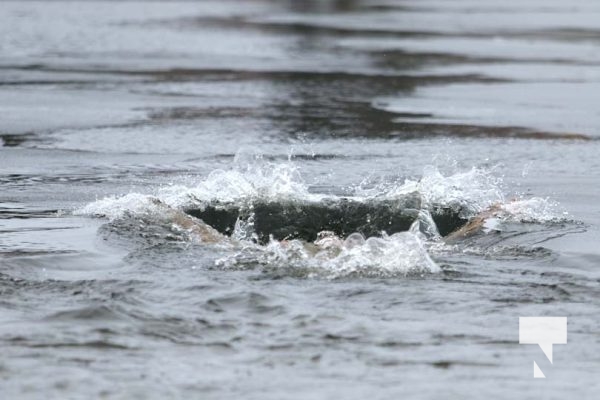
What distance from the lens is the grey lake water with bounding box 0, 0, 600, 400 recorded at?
623 centimetres

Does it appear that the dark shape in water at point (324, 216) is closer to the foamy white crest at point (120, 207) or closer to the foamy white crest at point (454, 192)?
the foamy white crest at point (454, 192)

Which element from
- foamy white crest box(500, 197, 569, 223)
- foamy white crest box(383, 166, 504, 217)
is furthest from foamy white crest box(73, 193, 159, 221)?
foamy white crest box(500, 197, 569, 223)

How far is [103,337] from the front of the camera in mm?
6613

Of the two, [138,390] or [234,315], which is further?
[234,315]

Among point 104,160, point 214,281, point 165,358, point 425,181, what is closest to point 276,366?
point 165,358

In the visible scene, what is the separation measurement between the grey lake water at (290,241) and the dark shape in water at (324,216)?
0.13 metres

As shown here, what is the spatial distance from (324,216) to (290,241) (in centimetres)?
140

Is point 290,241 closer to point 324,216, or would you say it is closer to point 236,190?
point 324,216

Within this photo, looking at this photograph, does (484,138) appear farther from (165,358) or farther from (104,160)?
(165,358)

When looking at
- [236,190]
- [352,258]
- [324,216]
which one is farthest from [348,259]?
[236,190]

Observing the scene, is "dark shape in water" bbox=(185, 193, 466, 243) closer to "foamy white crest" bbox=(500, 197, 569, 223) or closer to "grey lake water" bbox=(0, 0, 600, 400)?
"grey lake water" bbox=(0, 0, 600, 400)

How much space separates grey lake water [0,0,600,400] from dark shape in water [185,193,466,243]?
0.13 metres

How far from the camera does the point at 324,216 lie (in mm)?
9758

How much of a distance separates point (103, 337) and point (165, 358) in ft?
1.51
